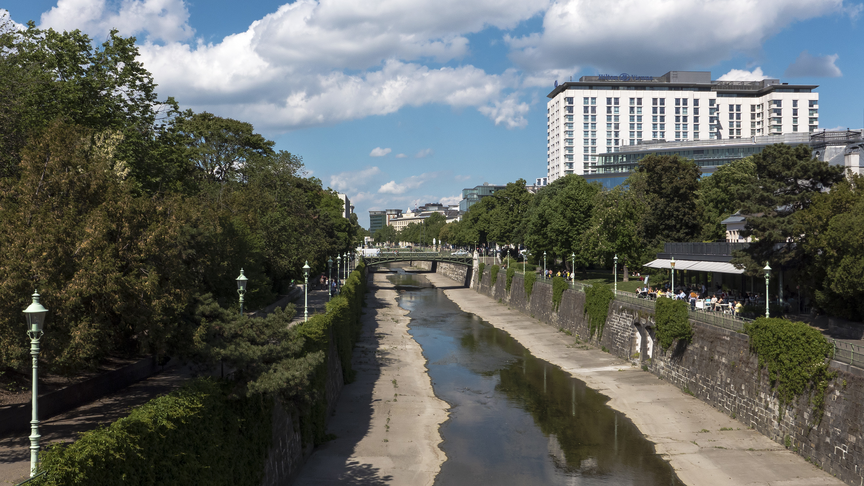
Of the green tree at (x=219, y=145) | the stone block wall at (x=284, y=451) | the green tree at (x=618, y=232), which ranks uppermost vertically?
the green tree at (x=219, y=145)

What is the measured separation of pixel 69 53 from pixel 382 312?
1895 inches

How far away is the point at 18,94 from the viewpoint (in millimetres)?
27500

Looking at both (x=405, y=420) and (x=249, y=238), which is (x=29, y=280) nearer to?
(x=405, y=420)

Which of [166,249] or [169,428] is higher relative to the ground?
[166,249]

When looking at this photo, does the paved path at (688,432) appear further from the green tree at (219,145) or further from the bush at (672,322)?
the green tree at (219,145)

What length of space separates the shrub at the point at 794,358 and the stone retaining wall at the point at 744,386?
1.16ft

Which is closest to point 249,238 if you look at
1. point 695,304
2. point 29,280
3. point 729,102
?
point 29,280

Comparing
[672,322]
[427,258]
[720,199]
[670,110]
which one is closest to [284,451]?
[672,322]

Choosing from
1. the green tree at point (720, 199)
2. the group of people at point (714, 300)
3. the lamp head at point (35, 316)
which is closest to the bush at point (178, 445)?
the lamp head at point (35, 316)

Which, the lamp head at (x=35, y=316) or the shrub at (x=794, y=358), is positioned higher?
the lamp head at (x=35, y=316)

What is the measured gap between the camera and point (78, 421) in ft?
55.2

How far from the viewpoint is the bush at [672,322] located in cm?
3538

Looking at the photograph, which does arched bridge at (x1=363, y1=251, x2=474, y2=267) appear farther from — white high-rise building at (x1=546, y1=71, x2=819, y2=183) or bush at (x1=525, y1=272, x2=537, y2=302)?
white high-rise building at (x1=546, y1=71, x2=819, y2=183)

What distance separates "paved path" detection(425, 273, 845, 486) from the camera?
23281mm
